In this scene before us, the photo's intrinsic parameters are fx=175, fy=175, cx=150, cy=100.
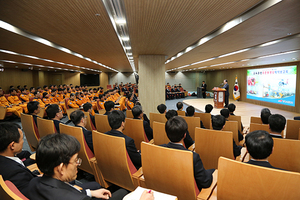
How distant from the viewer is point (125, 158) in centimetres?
186

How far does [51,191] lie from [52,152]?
0.72 ft

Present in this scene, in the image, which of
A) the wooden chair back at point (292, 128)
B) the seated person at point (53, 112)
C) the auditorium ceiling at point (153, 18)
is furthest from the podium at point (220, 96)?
the seated person at point (53, 112)

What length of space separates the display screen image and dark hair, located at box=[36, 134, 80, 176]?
12.3 m

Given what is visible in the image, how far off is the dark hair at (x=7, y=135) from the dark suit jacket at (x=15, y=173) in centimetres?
14

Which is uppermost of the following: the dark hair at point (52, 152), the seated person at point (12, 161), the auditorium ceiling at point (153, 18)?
the auditorium ceiling at point (153, 18)

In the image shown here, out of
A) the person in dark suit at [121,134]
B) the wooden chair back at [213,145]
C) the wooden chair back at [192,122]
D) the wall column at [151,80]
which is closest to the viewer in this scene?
the person in dark suit at [121,134]

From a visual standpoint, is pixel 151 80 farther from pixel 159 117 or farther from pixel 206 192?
pixel 206 192

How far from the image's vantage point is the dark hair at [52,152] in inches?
42.8

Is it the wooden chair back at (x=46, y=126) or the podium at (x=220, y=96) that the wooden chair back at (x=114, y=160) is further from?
the podium at (x=220, y=96)

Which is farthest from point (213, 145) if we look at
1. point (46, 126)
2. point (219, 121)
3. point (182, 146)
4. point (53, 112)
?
point (53, 112)

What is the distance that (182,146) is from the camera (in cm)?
178

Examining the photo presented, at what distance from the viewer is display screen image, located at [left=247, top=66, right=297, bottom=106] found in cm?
1005

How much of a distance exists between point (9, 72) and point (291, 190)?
18.5m

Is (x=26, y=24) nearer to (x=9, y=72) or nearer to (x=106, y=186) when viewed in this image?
(x=106, y=186)
